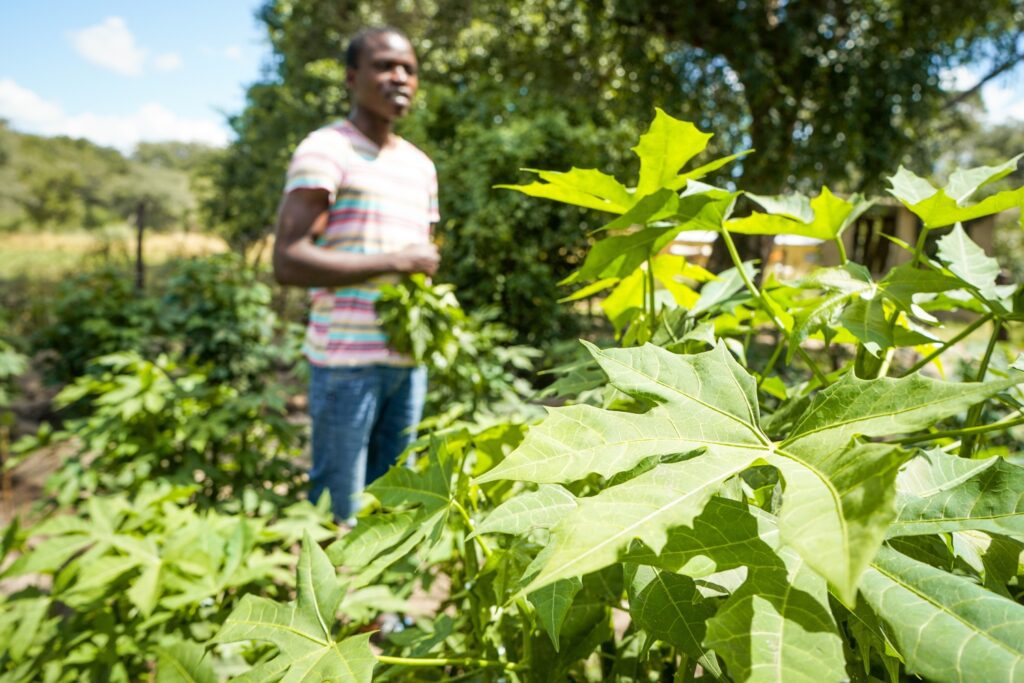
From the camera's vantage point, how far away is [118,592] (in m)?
1.18

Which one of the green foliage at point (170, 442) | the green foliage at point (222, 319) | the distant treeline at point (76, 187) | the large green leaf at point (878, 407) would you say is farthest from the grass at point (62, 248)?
the large green leaf at point (878, 407)

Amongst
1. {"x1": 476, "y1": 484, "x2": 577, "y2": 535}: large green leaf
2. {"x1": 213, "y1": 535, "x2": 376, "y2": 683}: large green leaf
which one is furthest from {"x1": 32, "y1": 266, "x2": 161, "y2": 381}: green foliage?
{"x1": 476, "y1": 484, "x2": 577, "y2": 535}: large green leaf

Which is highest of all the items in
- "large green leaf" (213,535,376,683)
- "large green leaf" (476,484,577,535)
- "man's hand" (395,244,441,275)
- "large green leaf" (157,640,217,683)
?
"man's hand" (395,244,441,275)

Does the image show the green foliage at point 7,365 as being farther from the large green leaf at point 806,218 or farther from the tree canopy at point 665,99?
the large green leaf at point 806,218

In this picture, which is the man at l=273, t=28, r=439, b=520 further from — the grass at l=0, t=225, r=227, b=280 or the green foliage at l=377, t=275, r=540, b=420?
the grass at l=0, t=225, r=227, b=280

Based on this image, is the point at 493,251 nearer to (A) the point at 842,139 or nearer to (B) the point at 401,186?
(B) the point at 401,186

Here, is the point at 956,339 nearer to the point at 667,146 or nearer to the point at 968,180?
the point at 968,180

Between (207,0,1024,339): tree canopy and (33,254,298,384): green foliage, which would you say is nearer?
(33,254,298,384): green foliage

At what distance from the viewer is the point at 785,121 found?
6820 millimetres

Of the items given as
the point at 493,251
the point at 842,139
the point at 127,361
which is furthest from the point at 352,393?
the point at 842,139

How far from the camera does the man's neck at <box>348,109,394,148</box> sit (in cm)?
226

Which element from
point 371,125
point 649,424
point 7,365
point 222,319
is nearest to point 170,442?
point 371,125

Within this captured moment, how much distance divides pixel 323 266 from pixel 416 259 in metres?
0.34

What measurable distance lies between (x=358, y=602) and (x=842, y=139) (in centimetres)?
754
